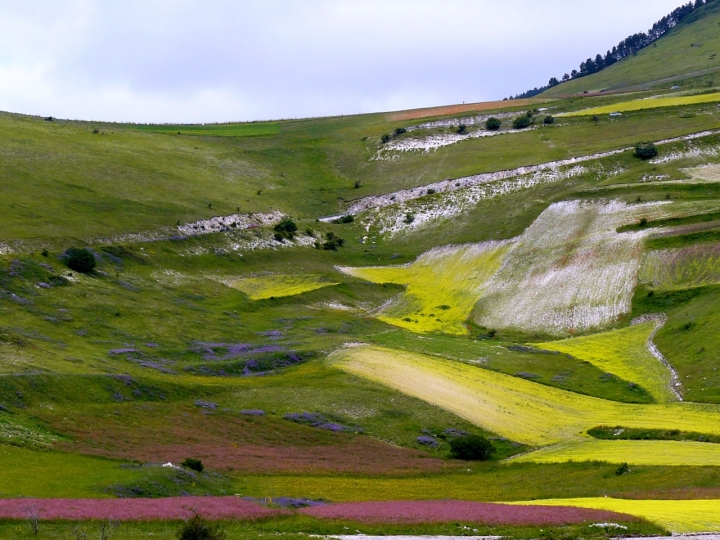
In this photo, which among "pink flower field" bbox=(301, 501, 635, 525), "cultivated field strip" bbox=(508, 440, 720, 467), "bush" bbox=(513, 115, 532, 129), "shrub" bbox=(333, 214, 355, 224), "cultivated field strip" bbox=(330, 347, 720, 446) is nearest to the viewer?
"pink flower field" bbox=(301, 501, 635, 525)

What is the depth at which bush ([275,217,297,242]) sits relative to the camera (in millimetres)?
130500

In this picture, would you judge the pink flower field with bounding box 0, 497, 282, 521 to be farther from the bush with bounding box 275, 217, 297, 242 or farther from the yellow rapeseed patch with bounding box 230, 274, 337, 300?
the bush with bounding box 275, 217, 297, 242

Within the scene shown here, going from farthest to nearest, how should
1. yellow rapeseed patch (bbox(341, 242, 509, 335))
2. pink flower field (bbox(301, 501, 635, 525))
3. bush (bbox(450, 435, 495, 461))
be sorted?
1. yellow rapeseed patch (bbox(341, 242, 509, 335))
2. bush (bbox(450, 435, 495, 461))
3. pink flower field (bbox(301, 501, 635, 525))

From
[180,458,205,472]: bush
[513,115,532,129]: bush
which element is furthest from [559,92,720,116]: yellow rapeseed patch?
[180,458,205,472]: bush

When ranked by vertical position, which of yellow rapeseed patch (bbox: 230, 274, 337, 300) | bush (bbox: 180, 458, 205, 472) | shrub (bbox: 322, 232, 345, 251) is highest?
shrub (bbox: 322, 232, 345, 251)

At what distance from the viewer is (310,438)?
60.0 m

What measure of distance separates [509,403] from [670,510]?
109 ft

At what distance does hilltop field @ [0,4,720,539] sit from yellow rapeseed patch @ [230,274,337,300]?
1.84 feet

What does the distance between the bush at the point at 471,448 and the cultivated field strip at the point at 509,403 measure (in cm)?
476

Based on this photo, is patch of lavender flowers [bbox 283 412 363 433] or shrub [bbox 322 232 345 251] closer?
patch of lavender flowers [bbox 283 412 363 433]

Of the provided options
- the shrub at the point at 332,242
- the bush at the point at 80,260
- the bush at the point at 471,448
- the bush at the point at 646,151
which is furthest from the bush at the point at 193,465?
the bush at the point at 646,151

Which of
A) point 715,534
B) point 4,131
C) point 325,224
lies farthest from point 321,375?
point 4,131

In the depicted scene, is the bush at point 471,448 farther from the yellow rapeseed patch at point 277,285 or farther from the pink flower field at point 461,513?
the yellow rapeseed patch at point 277,285

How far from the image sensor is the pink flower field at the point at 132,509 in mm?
35062
